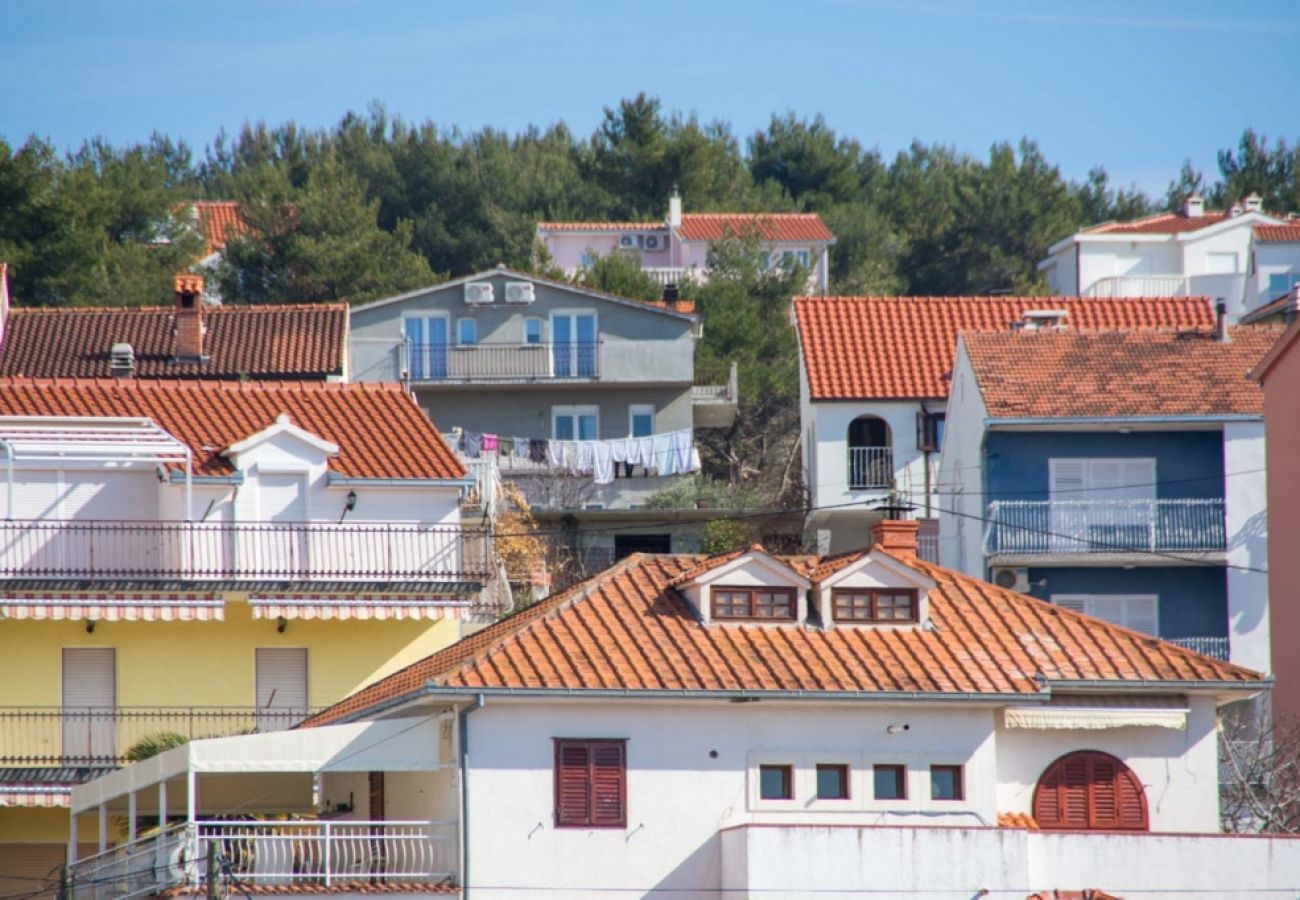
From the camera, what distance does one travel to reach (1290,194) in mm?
91562

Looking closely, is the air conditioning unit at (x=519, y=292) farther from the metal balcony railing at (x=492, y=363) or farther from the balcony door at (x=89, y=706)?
the balcony door at (x=89, y=706)

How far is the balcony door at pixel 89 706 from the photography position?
3856cm

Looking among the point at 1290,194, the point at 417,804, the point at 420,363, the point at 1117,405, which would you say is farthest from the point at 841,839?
the point at 1290,194

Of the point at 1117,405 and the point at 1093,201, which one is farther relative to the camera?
the point at 1093,201

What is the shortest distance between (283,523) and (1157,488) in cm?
1707

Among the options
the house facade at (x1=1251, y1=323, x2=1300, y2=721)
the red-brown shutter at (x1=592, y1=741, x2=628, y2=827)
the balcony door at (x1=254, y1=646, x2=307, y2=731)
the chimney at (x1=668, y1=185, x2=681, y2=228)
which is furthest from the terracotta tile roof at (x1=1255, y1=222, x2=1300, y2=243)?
the red-brown shutter at (x1=592, y1=741, x2=628, y2=827)

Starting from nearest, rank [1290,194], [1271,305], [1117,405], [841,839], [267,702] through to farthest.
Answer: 1. [841,839]
2. [267,702]
3. [1117,405]
4. [1271,305]
5. [1290,194]

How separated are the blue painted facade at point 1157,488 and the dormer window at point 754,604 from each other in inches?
609

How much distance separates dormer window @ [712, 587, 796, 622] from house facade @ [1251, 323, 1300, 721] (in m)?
11.3

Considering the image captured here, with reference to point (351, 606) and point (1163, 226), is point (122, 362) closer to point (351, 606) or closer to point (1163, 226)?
point (351, 606)

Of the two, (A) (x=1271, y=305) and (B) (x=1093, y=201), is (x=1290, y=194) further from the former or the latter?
(A) (x=1271, y=305)

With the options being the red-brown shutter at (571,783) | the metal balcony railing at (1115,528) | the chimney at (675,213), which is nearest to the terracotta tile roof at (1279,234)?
the chimney at (675,213)

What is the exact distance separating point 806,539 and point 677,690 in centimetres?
2612

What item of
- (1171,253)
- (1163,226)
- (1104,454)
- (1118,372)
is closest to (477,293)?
(1118,372)
